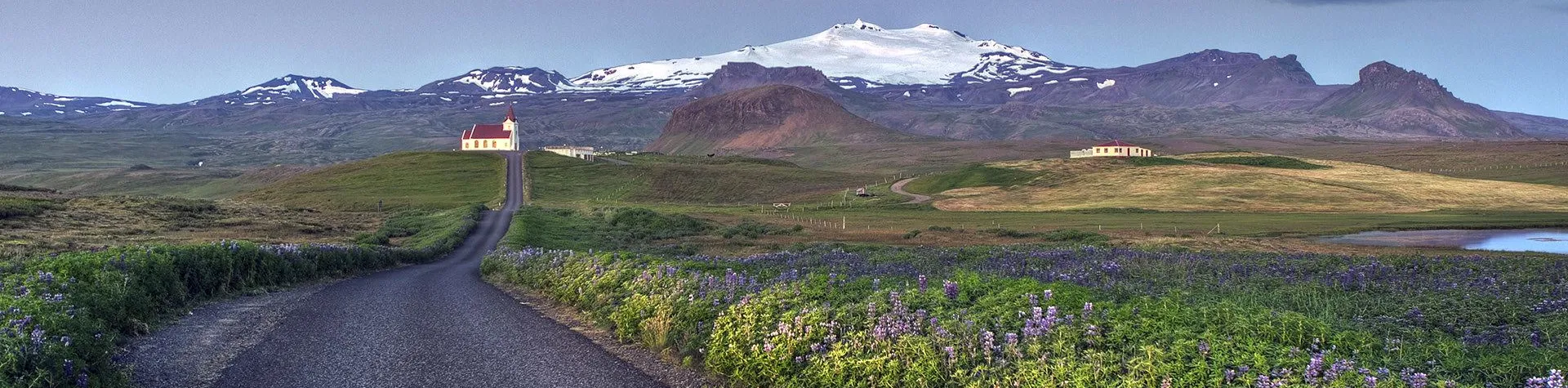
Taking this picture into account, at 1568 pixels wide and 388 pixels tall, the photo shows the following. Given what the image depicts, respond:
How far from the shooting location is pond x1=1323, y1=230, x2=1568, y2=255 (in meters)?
58.4

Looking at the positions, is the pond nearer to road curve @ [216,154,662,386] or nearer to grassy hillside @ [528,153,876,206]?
road curve @ [216,154,662,386]

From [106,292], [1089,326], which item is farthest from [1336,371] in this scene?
[106,292]

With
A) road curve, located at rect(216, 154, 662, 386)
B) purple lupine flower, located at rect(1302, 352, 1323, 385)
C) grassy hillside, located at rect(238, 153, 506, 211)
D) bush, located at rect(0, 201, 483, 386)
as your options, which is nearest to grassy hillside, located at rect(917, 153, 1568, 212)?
grassy hillside, located at rect(238, 153, 506, 211)

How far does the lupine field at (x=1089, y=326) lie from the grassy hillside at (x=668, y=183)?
4552 inches

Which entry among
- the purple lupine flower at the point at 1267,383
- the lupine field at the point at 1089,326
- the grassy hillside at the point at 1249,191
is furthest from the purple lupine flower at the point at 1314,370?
the grassy hillside at the point at 1249,191

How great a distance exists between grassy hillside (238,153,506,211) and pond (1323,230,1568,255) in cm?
9385

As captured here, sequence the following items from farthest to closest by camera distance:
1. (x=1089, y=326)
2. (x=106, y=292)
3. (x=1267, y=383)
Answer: (x=106, y=292) → (x=1089, y=326) → (x=1267, y=383)

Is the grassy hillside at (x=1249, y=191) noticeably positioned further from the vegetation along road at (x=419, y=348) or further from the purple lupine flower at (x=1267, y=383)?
the purple lupine flower at (x=1267, y=383)

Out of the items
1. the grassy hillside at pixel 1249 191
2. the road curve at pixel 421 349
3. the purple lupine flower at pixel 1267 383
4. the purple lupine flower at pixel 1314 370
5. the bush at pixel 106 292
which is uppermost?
the purple lupine flower at pixel 1314 370

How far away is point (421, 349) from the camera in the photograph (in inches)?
674

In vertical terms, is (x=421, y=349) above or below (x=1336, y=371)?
below

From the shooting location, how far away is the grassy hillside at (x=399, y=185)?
133 m

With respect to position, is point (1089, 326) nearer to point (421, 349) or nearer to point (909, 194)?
point (421, 349)

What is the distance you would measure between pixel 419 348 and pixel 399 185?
145845 mm
